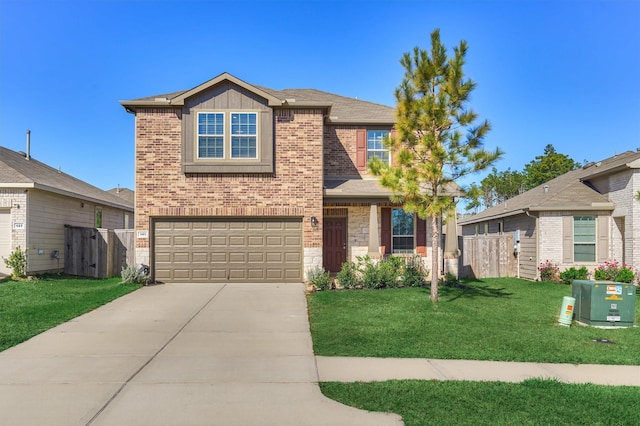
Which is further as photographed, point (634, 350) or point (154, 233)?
point (154, 233)

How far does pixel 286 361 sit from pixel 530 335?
4799mm

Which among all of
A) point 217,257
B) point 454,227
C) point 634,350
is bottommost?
point 634,350

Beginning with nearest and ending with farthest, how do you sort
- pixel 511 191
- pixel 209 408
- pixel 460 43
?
pixel 209 408, pixel 460 43, pixel 511 191

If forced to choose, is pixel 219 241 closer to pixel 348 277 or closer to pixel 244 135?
pixel 244 135

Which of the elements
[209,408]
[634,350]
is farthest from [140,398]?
[634,350]

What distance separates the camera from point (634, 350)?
786 cm

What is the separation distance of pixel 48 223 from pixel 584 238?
19.6 metres

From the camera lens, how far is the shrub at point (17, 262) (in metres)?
14.7

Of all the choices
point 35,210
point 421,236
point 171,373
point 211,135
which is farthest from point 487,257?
point 35,210

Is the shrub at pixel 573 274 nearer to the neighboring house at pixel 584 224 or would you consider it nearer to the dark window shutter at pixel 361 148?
the neighboring house at pixel 584 224

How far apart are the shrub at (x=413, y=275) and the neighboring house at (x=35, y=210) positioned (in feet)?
40.1

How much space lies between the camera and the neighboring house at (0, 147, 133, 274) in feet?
49.6

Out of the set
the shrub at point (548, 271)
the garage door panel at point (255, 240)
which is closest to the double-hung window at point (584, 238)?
the shrub at point (548, 271)

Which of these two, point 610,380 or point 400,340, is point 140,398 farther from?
point 610,380
